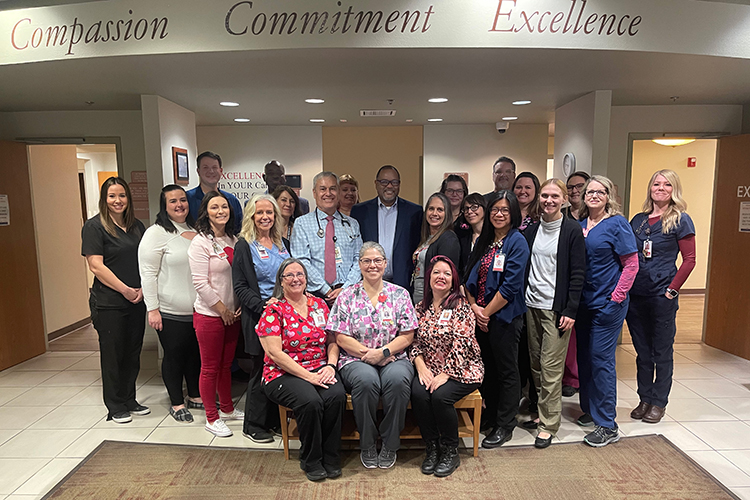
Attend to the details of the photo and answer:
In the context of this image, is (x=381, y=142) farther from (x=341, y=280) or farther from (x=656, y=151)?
(x=341, y=280)

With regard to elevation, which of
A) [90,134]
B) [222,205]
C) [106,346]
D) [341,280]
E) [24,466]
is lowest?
[24,466]

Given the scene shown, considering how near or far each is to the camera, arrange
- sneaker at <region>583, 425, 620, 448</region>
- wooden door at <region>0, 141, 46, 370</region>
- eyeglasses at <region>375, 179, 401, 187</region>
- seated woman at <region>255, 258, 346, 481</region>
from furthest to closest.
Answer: wooden door at <region>0, 141, 46, 370</region>
eyeglasses at <region>375, 179, 401, 187</region>
sneaker at <region>583, 425, 620, 448</region>
seated woman at <region>255, 258, 346, 481</region>

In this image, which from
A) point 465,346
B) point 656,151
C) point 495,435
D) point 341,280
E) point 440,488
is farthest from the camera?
point 656,151

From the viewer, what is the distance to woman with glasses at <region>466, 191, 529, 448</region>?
2.88 metres

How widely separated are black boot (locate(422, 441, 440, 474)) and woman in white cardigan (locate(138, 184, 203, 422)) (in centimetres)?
175

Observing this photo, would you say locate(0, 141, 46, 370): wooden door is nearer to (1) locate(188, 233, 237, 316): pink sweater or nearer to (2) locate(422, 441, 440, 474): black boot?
(1) locate(188, 233, 237, 316): pink sweater

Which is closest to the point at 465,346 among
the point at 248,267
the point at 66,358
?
the point at 248,267

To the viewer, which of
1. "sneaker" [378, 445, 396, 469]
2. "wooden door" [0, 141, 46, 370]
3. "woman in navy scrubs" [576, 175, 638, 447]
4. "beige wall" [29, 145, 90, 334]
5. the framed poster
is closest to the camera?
"sneaker" [378, 445, 396, 469]

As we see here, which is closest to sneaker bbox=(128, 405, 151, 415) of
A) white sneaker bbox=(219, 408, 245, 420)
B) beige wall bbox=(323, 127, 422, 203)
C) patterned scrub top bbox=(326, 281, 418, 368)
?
white sneaker bbox=(219, 408, 245, 420)

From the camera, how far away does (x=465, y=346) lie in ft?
9.27

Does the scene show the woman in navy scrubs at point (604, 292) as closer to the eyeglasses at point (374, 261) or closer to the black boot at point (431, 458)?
the black boot at point (431, 458)

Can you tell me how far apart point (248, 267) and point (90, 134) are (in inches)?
134

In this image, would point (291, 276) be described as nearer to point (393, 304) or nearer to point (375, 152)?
point (393, 304)

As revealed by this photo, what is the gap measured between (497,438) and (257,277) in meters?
1.85
